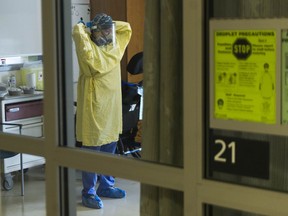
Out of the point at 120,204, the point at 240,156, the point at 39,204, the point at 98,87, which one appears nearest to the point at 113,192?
the point at 120,204

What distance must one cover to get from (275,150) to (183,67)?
32 centimetres

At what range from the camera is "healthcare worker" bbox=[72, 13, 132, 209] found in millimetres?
3861

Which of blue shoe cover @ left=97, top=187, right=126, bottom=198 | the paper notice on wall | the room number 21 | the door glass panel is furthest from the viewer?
the door glass panel

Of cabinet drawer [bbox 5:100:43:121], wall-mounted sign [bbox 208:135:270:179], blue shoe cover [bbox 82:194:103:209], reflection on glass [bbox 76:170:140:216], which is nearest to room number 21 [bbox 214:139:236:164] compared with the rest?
wall-mounted sign [bbox 208:135:270:179]

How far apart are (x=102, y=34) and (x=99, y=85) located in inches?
14.9

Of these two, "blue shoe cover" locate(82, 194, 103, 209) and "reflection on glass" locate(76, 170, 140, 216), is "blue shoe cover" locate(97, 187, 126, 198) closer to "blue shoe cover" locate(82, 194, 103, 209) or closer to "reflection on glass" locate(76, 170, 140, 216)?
"reflection on glass" locate(76, 170, 140, 216)

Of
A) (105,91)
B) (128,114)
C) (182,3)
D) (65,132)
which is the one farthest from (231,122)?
(128,114)

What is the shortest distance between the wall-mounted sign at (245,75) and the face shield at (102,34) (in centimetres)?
270

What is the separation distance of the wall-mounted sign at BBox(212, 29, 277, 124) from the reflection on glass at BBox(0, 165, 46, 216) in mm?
2682

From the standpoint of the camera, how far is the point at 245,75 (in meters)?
1.29

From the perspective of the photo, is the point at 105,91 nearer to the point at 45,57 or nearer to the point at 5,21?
the point at 5,21

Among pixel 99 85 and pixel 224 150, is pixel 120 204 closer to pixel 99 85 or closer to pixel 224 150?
pixel 99 85

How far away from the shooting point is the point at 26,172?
479cm

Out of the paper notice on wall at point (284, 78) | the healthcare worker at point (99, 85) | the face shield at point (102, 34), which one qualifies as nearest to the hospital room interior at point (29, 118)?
the healthcare worker at point (99, 85)
